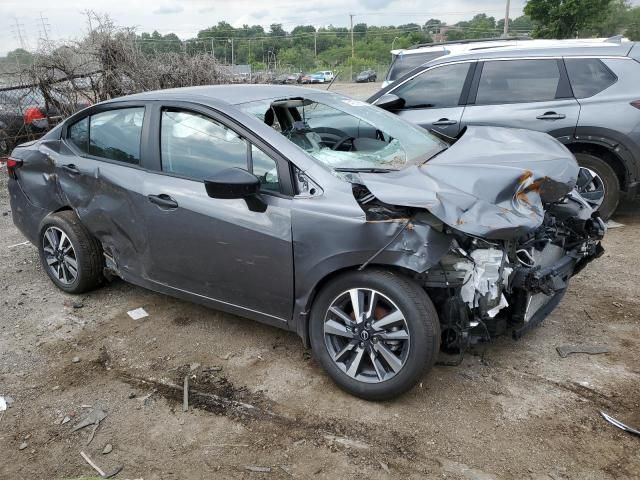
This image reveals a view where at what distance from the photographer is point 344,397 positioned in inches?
119

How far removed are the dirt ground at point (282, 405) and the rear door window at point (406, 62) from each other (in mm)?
6003

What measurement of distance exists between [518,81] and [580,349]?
11.2 feet

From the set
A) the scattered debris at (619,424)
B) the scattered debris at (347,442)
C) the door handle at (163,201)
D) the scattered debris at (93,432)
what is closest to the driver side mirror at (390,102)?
the door handle at (163,201)

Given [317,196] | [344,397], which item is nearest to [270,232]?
[317,196]

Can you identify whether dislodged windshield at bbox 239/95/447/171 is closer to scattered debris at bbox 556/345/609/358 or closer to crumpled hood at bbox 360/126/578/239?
crumpled hood at bbox 360/126/578/239

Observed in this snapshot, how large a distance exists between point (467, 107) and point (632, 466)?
14.0 ft

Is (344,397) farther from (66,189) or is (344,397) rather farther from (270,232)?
(66,189)

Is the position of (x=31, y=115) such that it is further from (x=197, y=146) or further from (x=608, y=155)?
(x=608, y=155)

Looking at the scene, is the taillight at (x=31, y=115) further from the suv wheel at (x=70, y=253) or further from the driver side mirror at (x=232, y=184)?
the driver side mirror at (x=232, y=184)

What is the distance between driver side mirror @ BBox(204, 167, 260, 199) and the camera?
2889 mm

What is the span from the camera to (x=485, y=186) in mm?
2820

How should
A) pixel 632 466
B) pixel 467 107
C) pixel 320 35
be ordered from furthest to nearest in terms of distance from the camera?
pixel 320 35 → pixel 467 107 → pixel 632 466

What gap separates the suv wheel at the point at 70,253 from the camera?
411 cm

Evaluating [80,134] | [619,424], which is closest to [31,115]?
[80,134]
